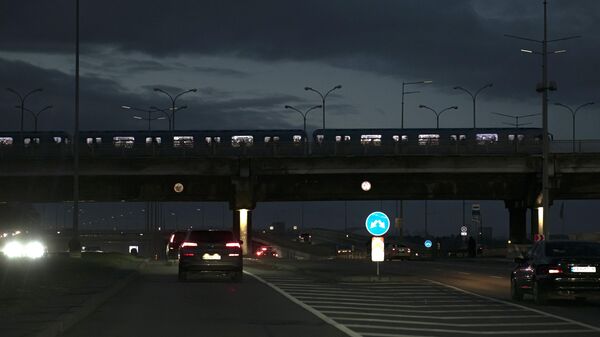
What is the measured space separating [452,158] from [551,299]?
45.8 meters

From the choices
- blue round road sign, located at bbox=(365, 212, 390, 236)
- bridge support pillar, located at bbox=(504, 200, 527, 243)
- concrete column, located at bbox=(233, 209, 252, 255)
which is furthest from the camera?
bridge support pillar, located at bbox=(504, 200, 527, 243)

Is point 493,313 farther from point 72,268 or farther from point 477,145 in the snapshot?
point 477,145

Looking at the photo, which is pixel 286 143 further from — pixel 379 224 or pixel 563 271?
pixel 563 271

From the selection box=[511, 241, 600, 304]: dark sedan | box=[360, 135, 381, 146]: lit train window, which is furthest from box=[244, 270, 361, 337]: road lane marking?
box=[360, 135, 381, 146]: lit train window

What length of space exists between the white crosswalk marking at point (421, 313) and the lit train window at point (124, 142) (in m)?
43.7

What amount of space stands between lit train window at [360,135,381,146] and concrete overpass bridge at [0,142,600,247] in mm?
1233

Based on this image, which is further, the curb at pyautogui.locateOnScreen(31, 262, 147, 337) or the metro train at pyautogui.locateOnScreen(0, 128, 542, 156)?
the metro train at pyautogui.locateOnScreen(0, 128, 542, 156)

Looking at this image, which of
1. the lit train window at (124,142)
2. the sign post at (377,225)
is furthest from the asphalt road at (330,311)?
the lit train window at (124,142)

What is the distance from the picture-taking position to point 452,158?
70.6 m

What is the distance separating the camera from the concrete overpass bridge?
232ft

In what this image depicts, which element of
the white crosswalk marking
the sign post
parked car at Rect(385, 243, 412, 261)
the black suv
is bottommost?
parked car at Rect(385, 243, 412, 261)

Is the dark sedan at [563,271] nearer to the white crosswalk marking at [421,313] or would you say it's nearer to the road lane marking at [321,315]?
the white crosswalk marking at [421,313]

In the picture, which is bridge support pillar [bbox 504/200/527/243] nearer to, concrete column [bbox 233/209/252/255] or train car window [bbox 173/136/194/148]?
concrete column [bbox 233/209/252/255]

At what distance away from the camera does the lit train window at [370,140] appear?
71.5 metres
